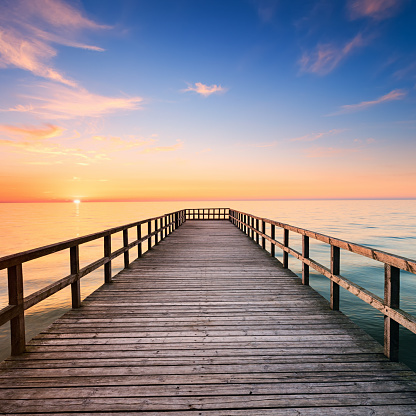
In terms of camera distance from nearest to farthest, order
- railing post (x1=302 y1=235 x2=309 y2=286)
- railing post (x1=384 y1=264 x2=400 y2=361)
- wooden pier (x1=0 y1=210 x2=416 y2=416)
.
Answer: wooden pier (x1=0 y1=210 x2=416 y2=416) → railing post (x1=384 y1=264 x2=400 y2=361) → railing post (x1=302 y1=235 x2=309 y2=286)

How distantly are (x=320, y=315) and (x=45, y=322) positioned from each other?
336 inches

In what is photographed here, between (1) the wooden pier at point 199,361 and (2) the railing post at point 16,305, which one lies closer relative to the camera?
(1) the wooden pier at point 199,361

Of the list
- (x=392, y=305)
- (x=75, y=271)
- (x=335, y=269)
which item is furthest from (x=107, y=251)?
(x=392, y=305)

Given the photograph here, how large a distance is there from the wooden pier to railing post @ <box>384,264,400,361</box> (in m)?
0.12

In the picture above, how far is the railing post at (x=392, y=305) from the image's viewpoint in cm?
288

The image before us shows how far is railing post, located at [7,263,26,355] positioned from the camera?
3.04 meters

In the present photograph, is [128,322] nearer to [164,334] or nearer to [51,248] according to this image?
[164,334]

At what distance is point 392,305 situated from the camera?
114 inches

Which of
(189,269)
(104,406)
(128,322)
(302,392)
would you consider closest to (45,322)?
(189,269)

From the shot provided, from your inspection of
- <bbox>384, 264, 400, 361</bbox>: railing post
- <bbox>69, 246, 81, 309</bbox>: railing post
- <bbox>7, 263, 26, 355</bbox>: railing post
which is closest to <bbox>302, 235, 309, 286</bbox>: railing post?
<bbox>384, 264, 400, 361</bbox>: railing post

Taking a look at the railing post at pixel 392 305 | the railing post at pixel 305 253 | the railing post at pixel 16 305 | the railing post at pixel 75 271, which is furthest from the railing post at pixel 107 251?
the railing post at pixel 392 305

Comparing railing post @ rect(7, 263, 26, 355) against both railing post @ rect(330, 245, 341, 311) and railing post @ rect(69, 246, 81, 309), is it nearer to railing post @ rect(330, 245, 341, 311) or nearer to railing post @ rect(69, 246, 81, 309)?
railing post @ rect(69, 246, 81, 309)

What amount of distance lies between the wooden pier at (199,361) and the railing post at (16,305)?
13 millimetres

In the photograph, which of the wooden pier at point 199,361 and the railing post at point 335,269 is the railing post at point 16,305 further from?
the railing post at point 335,269
